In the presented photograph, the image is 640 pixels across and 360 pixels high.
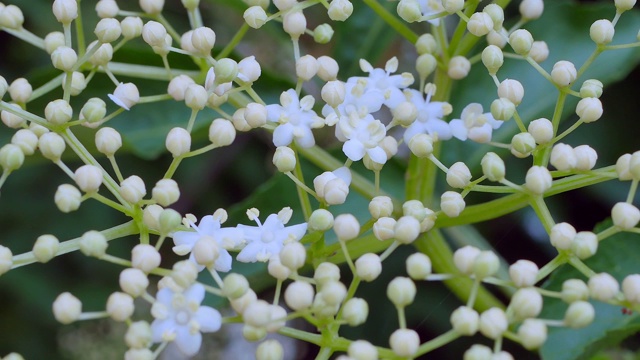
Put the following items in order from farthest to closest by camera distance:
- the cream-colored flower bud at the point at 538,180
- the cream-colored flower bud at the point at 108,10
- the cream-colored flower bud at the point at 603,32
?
the cream-colored flower bud at the point at 108,10, the cream-colored flower bud at the point at 603,32, the cream-colored flower bud at the point at 538,180

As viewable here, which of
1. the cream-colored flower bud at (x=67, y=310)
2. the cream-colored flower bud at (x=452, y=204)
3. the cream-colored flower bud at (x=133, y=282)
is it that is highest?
the cream-colored flower bud at (x=452, y=204)

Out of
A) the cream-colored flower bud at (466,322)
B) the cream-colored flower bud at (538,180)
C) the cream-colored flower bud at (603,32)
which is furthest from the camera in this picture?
the cream-colored flower bud at (603,32)

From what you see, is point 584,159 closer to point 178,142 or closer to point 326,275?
→ point 326,275

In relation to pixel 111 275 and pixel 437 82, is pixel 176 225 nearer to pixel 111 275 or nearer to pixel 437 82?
pixel 437 82

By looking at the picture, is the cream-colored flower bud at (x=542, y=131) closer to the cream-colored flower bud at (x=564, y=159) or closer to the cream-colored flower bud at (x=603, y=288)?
the cream-colored flower bud at (x=564, y=159)

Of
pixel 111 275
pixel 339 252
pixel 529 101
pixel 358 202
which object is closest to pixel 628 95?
pixel 529 101

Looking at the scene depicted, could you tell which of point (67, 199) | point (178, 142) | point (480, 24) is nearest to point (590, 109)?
A: point (480, 24)

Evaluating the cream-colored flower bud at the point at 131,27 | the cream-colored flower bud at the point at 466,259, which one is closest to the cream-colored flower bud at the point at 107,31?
the cream-colored flower bud at the point at 131,27
